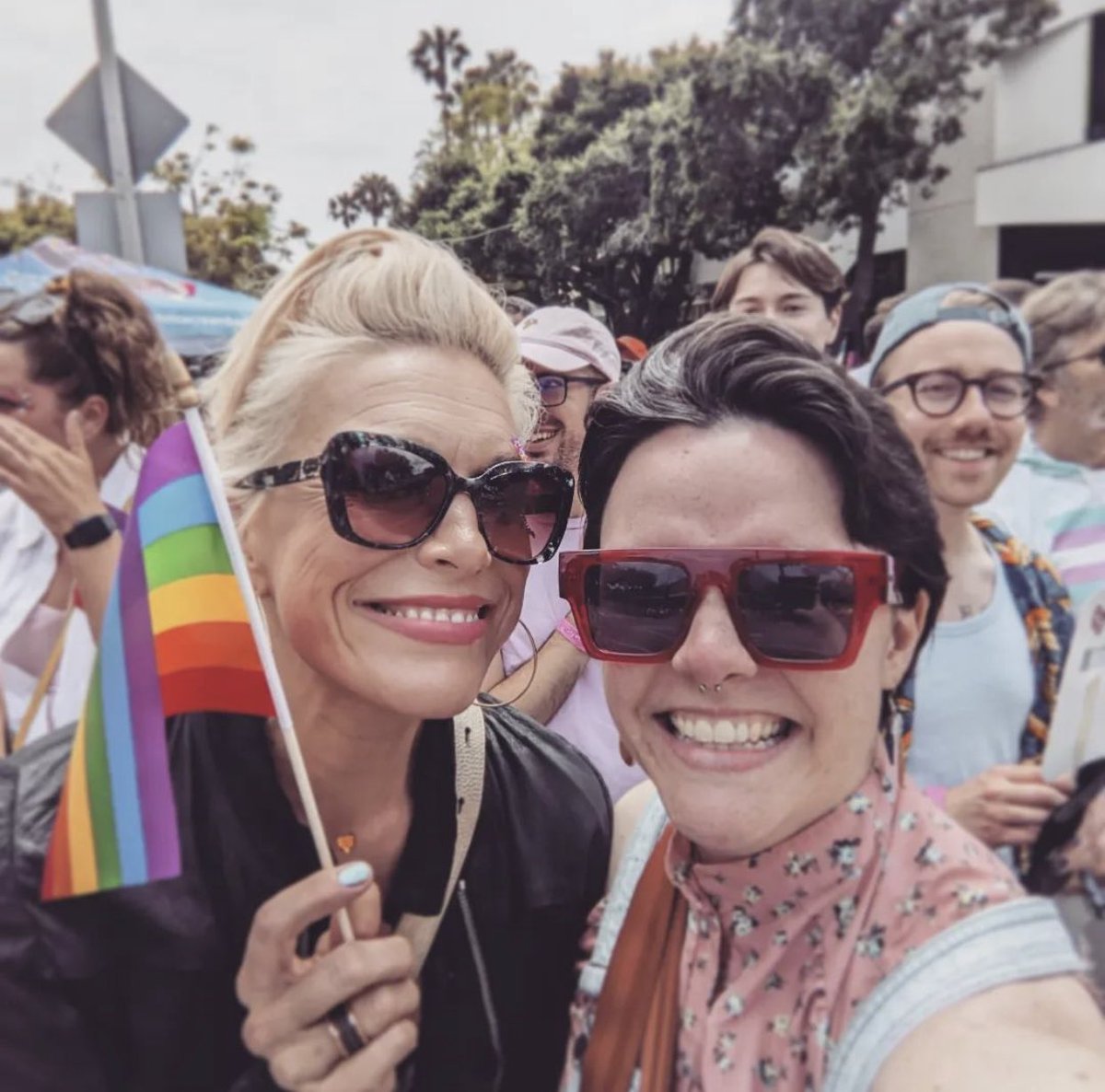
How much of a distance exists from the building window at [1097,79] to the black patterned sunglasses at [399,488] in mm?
13904

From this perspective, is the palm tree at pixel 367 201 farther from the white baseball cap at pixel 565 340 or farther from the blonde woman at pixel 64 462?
the blonde woman at pixel 64 462

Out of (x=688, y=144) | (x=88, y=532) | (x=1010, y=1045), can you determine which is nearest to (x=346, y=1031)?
(x=1010, y=1045)

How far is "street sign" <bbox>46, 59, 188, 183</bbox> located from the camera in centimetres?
439

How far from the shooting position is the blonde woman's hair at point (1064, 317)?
292 cm

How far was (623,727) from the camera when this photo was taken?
4.15ft

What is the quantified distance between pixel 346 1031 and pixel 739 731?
23.6 inches

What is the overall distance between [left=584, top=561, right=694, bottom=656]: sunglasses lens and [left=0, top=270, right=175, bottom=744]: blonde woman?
1578 millimetres

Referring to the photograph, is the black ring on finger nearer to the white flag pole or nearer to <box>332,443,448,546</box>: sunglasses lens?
the white flag pole

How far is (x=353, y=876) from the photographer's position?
1.11 m

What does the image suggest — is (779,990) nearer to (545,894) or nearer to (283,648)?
(545,894)

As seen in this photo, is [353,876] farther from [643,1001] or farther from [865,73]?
[865,73]

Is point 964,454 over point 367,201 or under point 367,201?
under

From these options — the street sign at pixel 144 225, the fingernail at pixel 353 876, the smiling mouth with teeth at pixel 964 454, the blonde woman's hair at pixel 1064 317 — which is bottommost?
the fingernail at pixel 353 876

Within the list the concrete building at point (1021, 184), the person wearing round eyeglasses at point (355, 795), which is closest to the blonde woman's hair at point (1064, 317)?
the person wearing round eyeglasses at point (355, 795)
